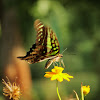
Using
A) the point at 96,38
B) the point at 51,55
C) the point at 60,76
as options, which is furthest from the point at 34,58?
the point at 96,38

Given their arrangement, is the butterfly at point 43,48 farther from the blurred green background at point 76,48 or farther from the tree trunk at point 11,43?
the blurred green background at point 76,48

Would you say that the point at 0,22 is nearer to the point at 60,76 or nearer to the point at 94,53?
the point at 60,76

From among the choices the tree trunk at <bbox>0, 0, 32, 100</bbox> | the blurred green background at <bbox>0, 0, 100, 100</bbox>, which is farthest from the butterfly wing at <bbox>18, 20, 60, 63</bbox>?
the blurred green background at <bbox>0, 0, 100, 100</bbox>

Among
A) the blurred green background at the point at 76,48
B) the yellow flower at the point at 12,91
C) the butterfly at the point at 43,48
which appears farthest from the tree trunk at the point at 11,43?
the yellow flower at the point at 12,91

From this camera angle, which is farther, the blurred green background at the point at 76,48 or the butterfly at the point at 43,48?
the blurred green background at the point at 76,48

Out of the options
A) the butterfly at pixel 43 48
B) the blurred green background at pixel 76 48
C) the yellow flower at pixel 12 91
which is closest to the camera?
the yellow flower at pixel 12 91

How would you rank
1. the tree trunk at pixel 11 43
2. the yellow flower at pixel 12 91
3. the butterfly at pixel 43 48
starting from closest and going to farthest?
the yellow flower at pixel 12 91 → the butterfly at pixel 43 48 → the tree trunk at pixel 11 43

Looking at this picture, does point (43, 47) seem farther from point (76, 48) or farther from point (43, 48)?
point (76, 48)

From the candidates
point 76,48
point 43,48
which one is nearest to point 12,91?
point 43,48
